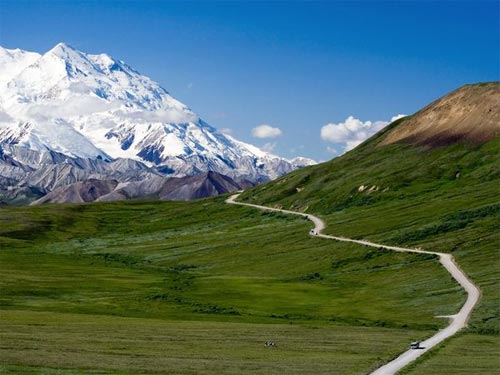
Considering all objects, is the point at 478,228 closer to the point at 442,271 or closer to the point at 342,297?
the point at 442,271

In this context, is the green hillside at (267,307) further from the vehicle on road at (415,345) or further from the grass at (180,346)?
the vehicle on road at (415,345)

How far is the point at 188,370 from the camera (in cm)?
6303

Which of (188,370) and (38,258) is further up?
(38,258)

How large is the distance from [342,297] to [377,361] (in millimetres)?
62033

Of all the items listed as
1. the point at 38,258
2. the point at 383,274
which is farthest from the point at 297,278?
the point at 38,258

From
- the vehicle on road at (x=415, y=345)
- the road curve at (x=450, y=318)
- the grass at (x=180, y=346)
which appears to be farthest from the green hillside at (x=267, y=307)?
the road curve at (x=450, y=318)

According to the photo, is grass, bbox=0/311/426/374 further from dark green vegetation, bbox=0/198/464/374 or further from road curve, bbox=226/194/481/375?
road curve, bbox=226/194/481/375

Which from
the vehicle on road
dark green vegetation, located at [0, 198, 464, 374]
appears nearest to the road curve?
the vehicle on road

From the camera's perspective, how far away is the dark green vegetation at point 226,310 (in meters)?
68.6

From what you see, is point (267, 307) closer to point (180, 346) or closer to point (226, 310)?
point (226, 310)

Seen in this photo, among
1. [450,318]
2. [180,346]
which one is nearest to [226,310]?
[450,318]

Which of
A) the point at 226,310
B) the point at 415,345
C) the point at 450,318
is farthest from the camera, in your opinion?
the point at 226,310

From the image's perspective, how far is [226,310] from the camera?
117938 mm

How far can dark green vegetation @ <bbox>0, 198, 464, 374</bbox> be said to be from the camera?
68562 mm
